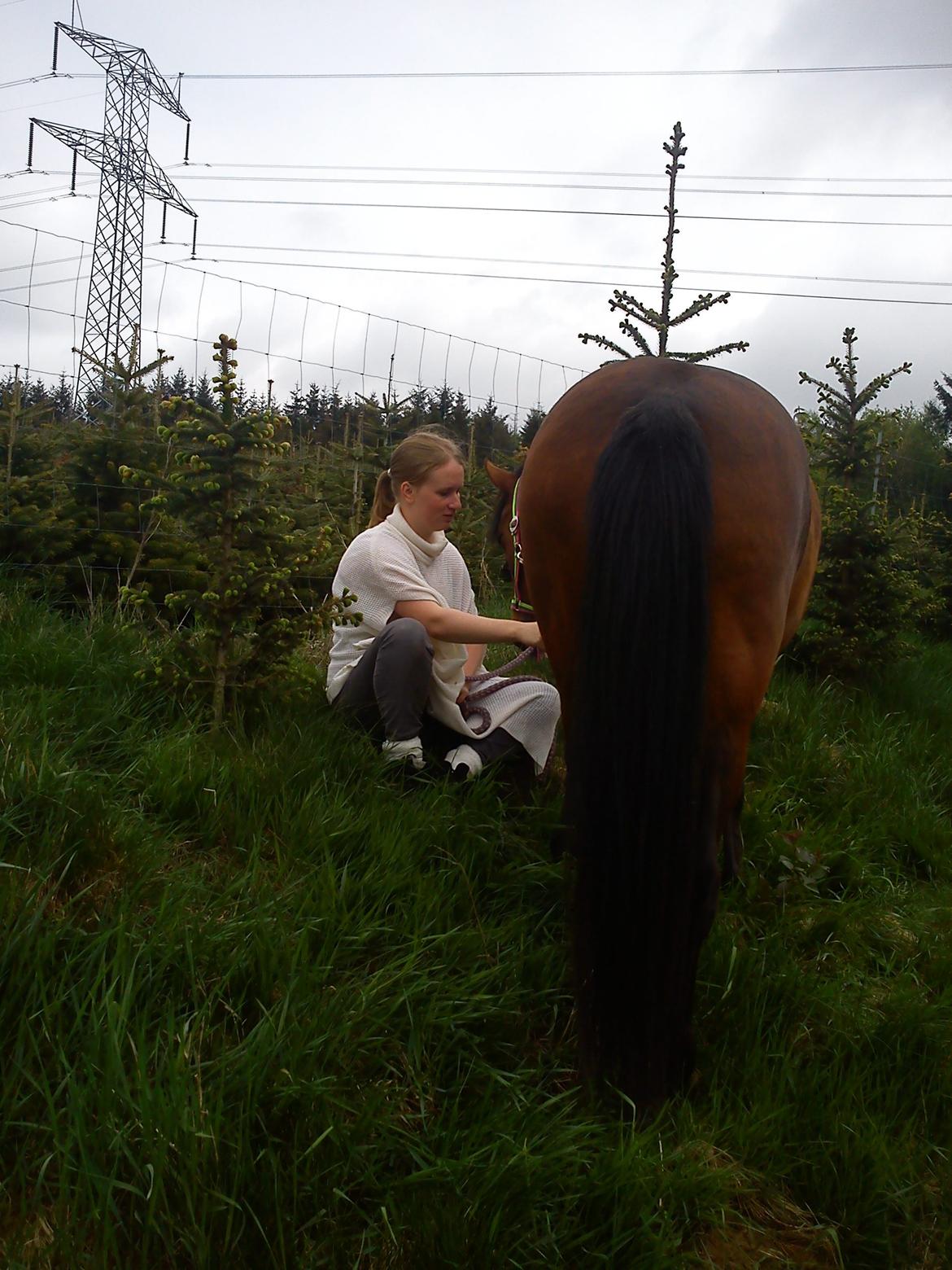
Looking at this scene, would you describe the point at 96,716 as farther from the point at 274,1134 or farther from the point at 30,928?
the point at 274,1134

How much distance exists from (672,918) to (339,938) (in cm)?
82

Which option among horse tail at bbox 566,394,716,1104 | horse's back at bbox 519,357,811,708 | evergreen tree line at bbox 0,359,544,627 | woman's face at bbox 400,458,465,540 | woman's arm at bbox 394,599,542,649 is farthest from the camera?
evergreen tree line at bbox 0,359,544,627

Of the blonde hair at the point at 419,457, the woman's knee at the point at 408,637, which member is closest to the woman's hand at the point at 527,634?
the woman's knee at the point at 408,637

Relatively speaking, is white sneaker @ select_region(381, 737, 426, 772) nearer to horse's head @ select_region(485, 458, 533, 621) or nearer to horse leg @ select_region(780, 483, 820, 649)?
horse's head @ select_region(485, 458, 533, 621)

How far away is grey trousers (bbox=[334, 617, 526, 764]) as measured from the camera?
3.19 m

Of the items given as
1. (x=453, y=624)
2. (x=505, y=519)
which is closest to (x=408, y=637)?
(x=453, y=624)

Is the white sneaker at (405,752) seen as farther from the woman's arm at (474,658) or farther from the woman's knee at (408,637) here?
the woman's arm at (474,658)

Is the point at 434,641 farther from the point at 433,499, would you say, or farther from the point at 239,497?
the point at 239,497

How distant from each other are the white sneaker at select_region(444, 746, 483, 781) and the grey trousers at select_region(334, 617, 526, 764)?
62 millimetres

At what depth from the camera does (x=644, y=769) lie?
203cm

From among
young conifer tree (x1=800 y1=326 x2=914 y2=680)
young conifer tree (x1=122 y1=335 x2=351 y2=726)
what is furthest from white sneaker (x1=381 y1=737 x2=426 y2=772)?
young conifer tree (x1=800 y1=326 x2=914 y2=680)

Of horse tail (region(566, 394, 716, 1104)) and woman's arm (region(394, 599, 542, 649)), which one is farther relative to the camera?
woman's arm (region(394, 599, 542, 649))

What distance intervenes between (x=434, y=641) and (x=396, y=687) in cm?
26

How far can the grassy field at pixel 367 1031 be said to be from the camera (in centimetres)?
153
